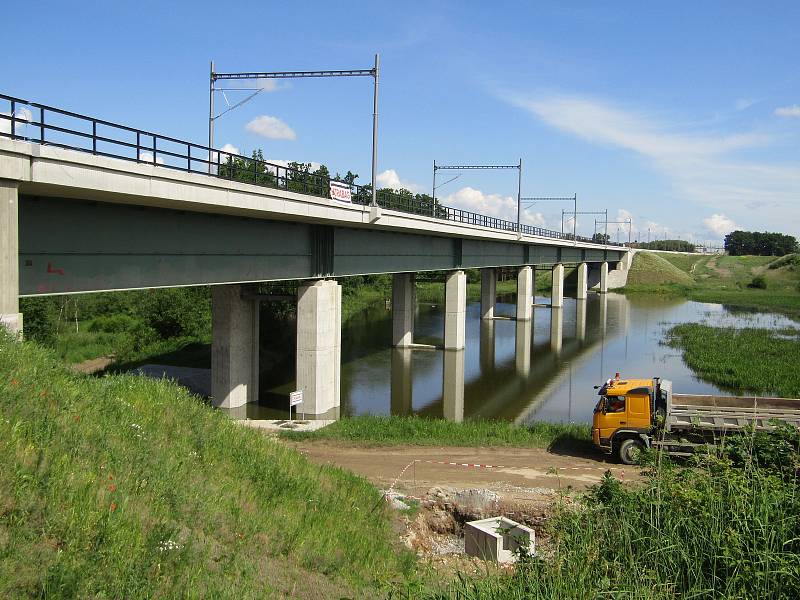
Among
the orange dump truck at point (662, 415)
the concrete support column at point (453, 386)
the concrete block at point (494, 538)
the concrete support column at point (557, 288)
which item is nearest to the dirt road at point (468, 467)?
the orange dump truck at point (662, 415)

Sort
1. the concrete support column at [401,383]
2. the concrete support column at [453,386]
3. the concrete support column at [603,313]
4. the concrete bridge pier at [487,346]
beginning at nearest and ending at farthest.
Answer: the concrete support column at [453,386]
the concrete support column at [401,383]
the concrete bridge pier at [487,346]
the concrete support column at [603,313]

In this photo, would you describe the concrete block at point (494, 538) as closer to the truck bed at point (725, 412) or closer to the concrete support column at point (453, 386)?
the truck bed at point (725, 412)

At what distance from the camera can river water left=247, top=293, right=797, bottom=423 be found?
98.3 ft

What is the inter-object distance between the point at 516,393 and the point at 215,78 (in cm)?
2009

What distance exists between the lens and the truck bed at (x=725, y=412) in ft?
55.0

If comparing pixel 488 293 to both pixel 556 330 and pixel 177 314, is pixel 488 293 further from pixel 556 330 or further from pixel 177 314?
pixel 177 314

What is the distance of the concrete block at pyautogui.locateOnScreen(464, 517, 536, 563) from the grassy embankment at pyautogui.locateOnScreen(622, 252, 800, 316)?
3093 inches

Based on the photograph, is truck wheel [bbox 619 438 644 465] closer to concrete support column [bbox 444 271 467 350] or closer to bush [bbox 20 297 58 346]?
concrete support column [bbox 444 271 467 350]

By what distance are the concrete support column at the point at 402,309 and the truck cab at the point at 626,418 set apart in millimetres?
26599

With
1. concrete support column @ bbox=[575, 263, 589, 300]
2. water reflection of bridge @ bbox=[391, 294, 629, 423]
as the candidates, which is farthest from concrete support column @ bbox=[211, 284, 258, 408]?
concrete support column @ bbox=[575, 263, 589, 300]

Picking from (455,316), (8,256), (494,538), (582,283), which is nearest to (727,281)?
(582,283)

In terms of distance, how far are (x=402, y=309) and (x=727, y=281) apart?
3565 inches

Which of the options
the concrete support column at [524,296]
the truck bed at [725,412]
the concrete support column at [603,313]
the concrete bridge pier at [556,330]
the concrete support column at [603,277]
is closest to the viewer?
the truck bed at [725,412]

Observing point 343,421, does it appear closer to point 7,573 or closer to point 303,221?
point 303,221
